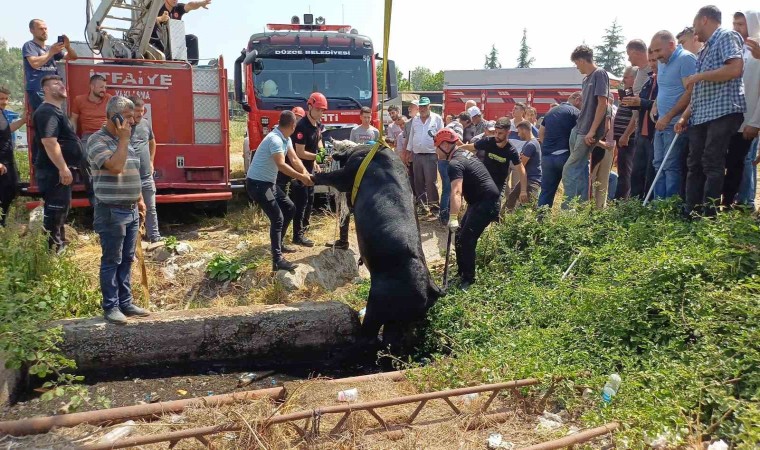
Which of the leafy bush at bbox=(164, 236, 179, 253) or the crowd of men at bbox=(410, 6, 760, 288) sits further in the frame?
the leafy bush at bbox=(164, 236, 179, 253)

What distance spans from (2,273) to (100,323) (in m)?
0.88

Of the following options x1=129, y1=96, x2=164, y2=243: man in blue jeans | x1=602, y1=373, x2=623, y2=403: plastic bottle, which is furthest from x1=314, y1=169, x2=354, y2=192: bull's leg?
x1=602, y1=373, x2=623, y2=403: plastic bottle

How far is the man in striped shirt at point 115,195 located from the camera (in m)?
4.67

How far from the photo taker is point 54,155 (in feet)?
19.8

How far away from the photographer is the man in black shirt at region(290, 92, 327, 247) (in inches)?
290

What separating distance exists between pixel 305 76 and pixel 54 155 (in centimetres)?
463

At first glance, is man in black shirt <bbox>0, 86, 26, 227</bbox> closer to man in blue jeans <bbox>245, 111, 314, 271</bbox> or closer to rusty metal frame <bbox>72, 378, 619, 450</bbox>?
man in blue jeans <bbox>245, 111, 314, 271</bbox>

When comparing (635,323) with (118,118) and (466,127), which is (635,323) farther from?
(466,127)

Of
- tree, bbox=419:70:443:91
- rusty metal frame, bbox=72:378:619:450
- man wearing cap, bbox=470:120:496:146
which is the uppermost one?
tree, bbox=419:70:443:91

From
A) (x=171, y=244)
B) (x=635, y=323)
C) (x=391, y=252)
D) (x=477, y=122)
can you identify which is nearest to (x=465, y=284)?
(x=391, y=252)

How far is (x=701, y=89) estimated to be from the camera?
18.0 feet

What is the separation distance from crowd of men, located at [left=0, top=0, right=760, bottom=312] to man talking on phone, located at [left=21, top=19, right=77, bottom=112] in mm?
14

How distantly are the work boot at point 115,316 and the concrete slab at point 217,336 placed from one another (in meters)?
0.05

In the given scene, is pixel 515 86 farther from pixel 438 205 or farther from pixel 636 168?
pixel 636 168
